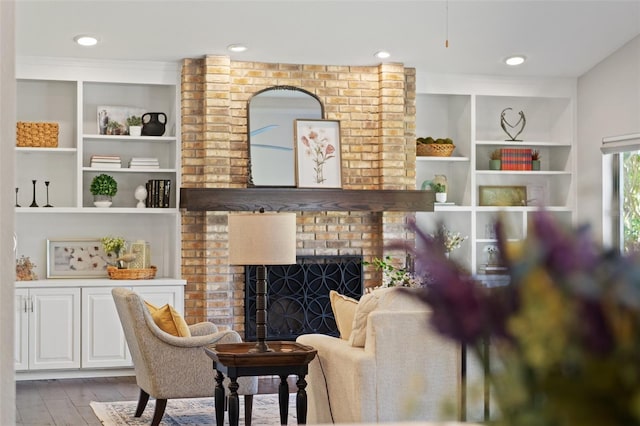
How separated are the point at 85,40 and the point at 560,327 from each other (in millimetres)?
7275

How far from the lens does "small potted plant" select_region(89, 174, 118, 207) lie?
25.8 feet

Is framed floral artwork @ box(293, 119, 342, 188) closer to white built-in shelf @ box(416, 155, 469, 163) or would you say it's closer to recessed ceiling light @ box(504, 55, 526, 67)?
white built-in shelf @ box(416, 155, 469, 163)

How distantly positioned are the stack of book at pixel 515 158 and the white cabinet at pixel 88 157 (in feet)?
9.92

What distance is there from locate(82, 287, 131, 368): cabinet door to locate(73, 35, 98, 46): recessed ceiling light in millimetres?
1945

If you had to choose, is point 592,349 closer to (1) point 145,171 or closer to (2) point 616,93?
(1) point 145,171

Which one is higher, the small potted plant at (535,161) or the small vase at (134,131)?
the small vase at (134,131)

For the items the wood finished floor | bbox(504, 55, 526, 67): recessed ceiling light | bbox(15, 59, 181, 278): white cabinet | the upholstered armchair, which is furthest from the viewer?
bbox(504, 55, 526, 67): recessed ceiling light

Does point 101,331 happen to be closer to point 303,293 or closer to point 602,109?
point 303,293

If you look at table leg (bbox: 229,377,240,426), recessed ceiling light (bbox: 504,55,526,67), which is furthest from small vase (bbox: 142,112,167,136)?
table leg (bbox: 229,377,240,426)

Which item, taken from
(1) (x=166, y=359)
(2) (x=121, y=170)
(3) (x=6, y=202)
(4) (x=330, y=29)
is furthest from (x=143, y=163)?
(3) (x=6, y=202)

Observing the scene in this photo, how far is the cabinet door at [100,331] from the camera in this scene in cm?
764

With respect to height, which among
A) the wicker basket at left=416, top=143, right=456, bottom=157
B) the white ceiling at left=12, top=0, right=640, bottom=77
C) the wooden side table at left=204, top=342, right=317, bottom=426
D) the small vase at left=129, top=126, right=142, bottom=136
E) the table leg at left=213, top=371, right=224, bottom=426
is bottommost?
the table leg at left=213, top=371, right=224, bottom=426

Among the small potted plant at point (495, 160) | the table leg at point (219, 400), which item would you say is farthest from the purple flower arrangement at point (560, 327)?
the small potted plant at point (495, 160)

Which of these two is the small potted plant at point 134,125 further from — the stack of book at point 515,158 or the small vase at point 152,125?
the stack of book at point 515,158
